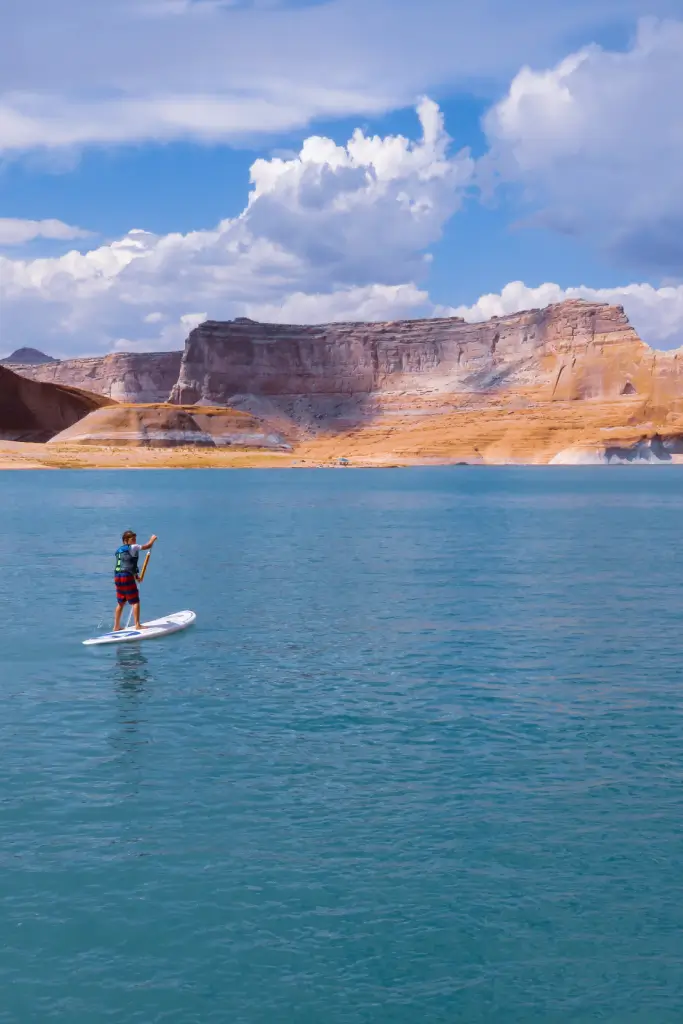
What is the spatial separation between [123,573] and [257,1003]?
2001cm

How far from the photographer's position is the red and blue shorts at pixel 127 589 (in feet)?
103

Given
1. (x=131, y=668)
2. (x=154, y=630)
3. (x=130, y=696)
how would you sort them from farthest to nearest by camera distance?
(x=154, y=630), (x=131, y=668), (x=130, y=696)

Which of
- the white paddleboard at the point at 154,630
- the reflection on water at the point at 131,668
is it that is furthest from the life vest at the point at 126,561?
the reflection on water at the point at 131,668

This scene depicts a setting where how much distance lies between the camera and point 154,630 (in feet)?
106

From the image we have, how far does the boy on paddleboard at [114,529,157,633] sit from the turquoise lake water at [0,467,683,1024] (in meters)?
1.13

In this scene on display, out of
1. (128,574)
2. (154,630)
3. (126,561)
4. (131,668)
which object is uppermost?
(126,561)

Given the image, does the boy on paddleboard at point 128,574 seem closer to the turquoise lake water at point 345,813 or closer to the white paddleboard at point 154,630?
the white paddleboard at point 154,630

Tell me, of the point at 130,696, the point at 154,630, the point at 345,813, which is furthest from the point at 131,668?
the point at 345,813

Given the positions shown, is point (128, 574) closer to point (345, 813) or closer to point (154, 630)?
point (154, 630)

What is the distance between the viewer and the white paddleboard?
3123cm

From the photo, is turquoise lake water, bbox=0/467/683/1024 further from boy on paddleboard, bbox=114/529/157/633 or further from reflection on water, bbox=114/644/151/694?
boy on paddleboard, bbox=114/529/157/633

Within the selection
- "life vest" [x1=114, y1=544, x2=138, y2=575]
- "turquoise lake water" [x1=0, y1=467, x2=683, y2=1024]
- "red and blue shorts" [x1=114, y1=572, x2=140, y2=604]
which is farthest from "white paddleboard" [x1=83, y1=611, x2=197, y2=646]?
"life vest" [x1=114, y1=544, x2=138, y2=575]

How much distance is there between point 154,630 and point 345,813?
51.7ft

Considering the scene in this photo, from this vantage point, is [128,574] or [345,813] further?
[128,574]
